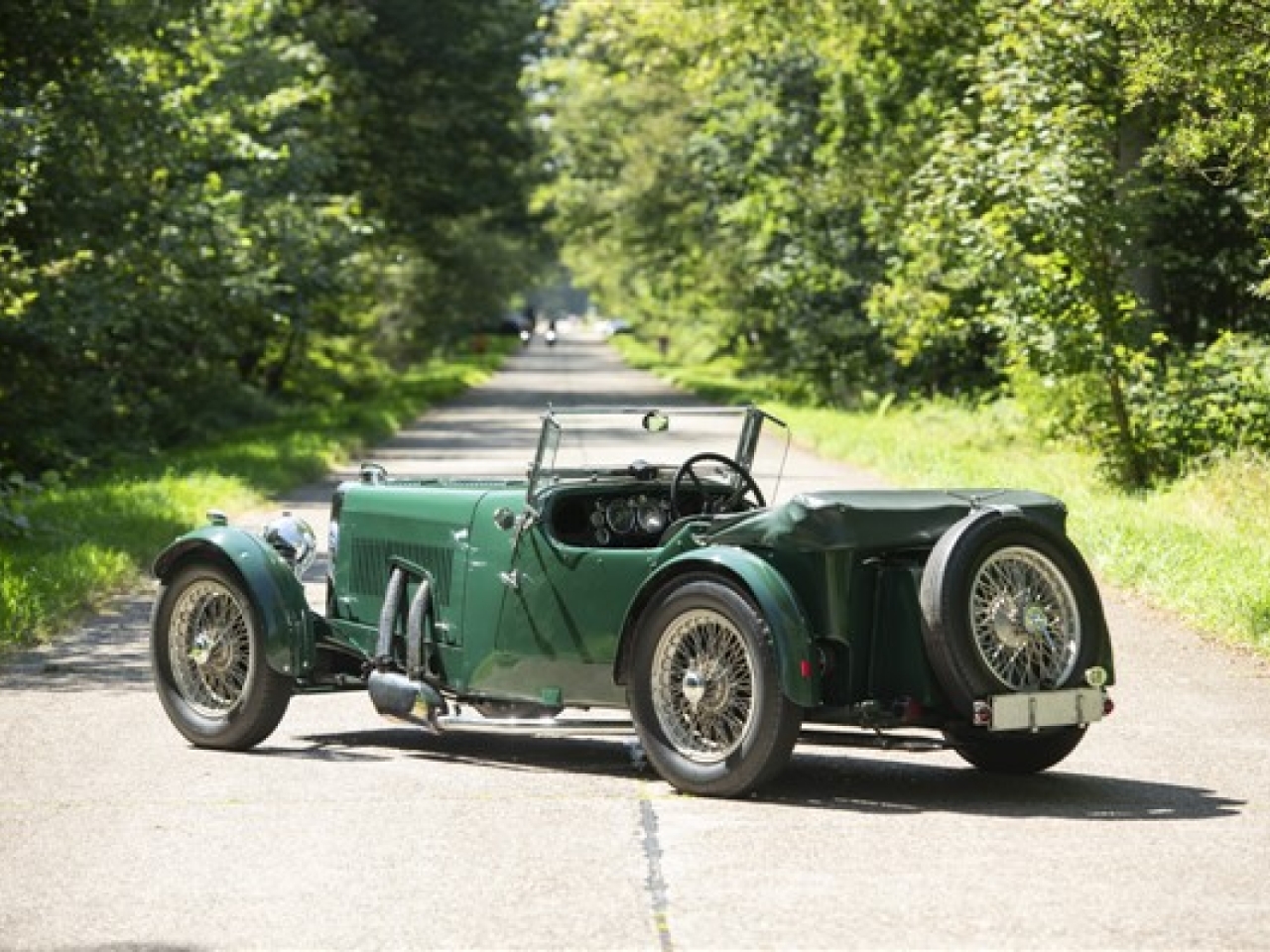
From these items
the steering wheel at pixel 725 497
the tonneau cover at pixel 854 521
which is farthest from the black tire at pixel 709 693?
the steering wheel at pixel 725 497

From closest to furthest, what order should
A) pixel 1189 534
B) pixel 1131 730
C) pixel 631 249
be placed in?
pixel 1131 730, pixel 1189 534, pixel 631 249

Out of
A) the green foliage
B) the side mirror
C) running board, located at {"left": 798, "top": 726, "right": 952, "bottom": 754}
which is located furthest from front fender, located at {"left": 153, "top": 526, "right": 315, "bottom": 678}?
the green foliage

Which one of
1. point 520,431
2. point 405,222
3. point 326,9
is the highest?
point 326,9

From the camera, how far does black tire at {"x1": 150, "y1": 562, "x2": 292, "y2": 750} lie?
10.3 metres

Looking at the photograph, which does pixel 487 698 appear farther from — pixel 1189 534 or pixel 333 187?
pixel 333 187

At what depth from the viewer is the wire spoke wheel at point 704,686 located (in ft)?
29.0

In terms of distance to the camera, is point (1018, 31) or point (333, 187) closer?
point (1018, 31)

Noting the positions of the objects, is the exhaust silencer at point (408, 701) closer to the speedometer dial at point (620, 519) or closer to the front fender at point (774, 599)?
the speedometer dial at point (620, 519)

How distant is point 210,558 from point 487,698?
4.63 feet

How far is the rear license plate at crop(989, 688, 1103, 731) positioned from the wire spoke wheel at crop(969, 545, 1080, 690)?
86 mm

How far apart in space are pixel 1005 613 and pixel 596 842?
1747mm

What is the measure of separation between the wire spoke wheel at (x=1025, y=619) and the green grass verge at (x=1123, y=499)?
4617mm

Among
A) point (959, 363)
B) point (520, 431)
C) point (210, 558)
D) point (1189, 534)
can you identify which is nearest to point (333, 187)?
point (520, 431)

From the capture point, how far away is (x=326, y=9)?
156ft
